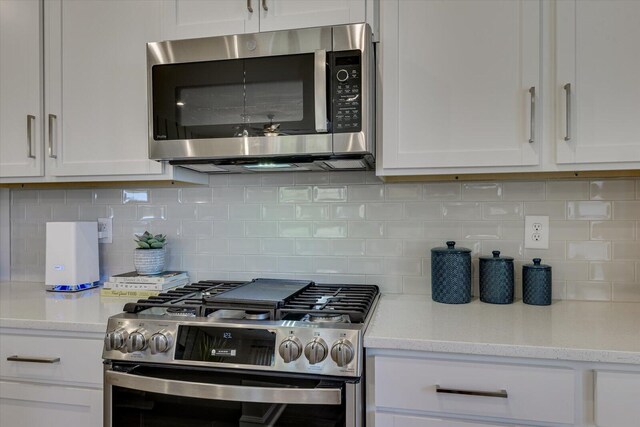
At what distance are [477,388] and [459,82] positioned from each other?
0.93 meters

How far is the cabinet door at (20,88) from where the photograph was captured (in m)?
1.63

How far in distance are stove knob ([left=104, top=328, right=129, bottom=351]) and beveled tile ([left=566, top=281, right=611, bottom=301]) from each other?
1553 millimetres

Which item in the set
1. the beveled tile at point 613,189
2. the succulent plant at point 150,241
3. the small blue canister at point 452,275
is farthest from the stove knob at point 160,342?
the beveled tile at point 613,189

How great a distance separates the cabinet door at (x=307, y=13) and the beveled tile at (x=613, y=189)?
1.06 metres

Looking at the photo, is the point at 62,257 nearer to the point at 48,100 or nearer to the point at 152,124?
the point at 48,100

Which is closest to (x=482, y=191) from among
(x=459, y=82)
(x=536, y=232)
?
(x=536, y=232)

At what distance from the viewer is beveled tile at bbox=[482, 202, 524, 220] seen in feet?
5.14

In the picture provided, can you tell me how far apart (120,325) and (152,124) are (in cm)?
69

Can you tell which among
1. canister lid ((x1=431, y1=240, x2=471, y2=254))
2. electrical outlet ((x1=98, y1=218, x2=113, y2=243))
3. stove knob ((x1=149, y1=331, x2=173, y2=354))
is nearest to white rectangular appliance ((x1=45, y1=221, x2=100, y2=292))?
electrical outlet ((x1=98, y1=218, x2=113, y2=243))

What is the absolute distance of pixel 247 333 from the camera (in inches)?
43.6

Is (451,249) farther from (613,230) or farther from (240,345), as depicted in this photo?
(240,345)

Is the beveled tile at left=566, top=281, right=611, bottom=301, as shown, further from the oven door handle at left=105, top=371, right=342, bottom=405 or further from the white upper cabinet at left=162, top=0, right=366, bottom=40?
the white upper cabinet at left=162, top=0, right=366, bottom=40

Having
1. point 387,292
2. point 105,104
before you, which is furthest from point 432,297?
point 105,104

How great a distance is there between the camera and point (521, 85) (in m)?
1.28
